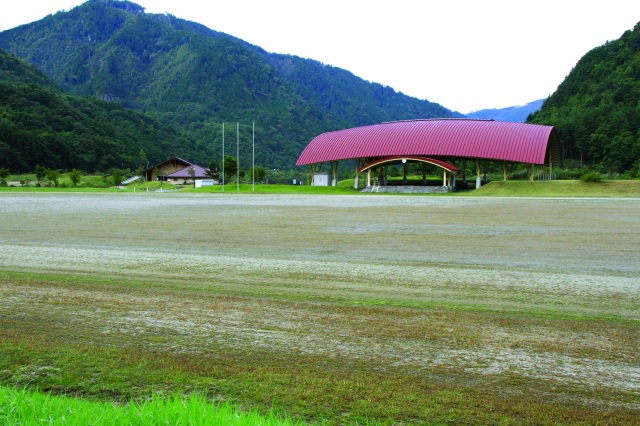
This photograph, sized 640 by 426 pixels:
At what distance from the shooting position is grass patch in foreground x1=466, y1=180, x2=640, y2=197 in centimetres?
6172

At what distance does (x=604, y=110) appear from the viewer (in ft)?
420

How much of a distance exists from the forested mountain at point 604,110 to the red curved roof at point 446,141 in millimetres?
26799

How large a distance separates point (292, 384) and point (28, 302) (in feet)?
17.6

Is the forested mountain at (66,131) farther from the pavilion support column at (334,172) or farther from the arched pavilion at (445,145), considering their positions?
the pavilion support column at (334,172)

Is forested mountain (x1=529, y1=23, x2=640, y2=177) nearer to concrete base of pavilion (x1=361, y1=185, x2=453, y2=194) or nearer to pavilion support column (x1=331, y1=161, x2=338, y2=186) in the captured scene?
concrete base of pavilion (x1=361, y1=185, x2=453, y2=194)

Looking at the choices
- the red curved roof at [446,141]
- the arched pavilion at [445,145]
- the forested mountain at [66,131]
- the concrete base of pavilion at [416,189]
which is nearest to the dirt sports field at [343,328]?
the concrete base of pavilion at [416,189]

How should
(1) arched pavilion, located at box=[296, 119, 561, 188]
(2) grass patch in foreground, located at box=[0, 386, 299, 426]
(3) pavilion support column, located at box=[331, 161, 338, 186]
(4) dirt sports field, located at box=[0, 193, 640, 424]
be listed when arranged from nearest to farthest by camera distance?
1. (2) grass patch in foreground, located at box=[0, 386, 299, 426]
2. (4) dirt sports field, located at box=[0, 193, 640, 424]
3. (1) arched pavilion, located at box=[296, 119, 561, 188]
4. (3) pavilion support column, located at box=[331, 161, 338, 186]

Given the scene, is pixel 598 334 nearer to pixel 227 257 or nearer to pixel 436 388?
pixel 436 388

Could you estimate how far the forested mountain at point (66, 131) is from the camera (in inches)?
4577

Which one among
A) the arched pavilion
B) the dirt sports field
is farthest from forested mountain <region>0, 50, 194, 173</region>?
the dirt sports field

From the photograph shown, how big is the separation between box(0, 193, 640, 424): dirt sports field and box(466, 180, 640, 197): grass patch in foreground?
50.6m

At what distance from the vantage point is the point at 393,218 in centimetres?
A: 2852

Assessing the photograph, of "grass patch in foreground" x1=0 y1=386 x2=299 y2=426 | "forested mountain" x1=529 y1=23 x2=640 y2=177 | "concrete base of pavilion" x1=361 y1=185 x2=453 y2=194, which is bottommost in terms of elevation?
"grass patch in foreground" x1=0 y1=386 x2=299 y2=426

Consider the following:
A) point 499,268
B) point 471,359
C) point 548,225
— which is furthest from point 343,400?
point 548,225
